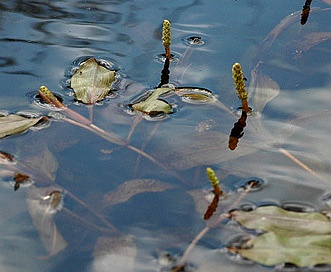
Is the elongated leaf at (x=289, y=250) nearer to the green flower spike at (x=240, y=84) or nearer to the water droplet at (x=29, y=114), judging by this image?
the green flower spike at (x=240, y=84)

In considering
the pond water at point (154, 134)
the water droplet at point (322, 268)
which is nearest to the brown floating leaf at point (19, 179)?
the pond water at point (154, 134)

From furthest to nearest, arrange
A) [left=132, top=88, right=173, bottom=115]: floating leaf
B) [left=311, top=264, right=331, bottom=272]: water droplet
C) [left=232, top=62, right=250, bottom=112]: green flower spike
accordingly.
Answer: [left=132, top=88, right=173, bottom=115]: floating leaf, [left=232, top=62, right=250, bottom=112]: green flower spike, [left=311, top=264, right=331, bottom=272]: water droplet

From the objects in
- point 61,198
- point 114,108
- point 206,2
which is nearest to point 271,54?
point 206,2

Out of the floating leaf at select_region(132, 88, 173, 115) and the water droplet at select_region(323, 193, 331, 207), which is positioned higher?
the floating leaf at select_region(132, 88, 173, 115)

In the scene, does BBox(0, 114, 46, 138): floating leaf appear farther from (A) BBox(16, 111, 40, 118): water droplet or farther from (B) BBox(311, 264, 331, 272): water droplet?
(B) BBox(311, 264, 331, 272): water droplet

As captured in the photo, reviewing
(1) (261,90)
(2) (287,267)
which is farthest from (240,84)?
(2) (287,267)

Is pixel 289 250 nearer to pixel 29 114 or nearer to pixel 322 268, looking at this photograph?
pixel 322 268

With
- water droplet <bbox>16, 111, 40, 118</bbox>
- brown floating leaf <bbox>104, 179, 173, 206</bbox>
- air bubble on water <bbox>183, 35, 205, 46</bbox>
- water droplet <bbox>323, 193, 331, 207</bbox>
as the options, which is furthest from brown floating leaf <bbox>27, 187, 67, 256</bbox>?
air bubble on water <bbox>183, 35, 205, 46</bbox>

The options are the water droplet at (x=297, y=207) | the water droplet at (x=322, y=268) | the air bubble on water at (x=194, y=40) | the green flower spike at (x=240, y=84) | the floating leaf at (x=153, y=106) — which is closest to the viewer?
the water droplet at (x=322, y=268)
